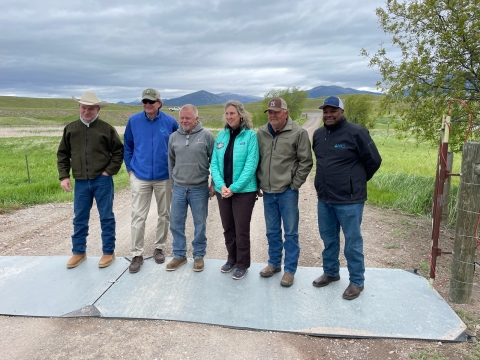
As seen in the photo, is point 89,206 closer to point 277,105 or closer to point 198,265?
point 198,265

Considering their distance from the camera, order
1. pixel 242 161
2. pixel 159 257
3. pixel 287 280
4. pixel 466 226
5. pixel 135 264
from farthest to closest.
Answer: pixel 159 257 < pixel 135 264 < pixel 287 280 < pixel 242 161 < pixel 466 226

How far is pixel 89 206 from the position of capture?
15.9 ft

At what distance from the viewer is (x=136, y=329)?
3578 millimetres

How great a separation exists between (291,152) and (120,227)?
4191 mm

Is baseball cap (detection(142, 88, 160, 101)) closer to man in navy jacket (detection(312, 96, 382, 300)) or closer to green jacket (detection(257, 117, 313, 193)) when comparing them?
green jacket (detection(257, 117, 313, 193))

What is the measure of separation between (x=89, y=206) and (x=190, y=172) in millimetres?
1521

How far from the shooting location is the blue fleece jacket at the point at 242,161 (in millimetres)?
4156

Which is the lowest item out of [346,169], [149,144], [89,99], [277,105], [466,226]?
[466,226]

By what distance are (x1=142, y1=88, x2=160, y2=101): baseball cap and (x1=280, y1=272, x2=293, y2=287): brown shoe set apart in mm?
2738

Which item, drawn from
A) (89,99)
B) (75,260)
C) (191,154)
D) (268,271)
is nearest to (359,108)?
(268,271)

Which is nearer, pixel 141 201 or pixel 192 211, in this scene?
pixel 192 211

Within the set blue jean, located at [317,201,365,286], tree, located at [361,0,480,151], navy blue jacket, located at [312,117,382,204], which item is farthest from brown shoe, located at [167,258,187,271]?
tree, located at [361,0,480,151]

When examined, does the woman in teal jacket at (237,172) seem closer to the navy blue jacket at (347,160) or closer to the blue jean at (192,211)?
the blue jean at (192,211)

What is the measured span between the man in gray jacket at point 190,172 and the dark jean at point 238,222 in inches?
12.4
